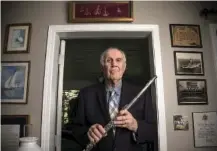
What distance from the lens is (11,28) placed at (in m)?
0.99

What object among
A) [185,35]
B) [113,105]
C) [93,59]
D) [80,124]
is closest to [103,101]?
[113,105]

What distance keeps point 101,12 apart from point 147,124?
23.9 inches

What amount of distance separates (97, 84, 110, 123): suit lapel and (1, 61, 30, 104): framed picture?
36 cm

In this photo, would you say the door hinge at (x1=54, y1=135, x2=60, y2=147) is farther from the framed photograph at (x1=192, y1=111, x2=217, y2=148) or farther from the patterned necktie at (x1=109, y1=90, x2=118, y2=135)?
the framed photograph at (x1=192, y1=111, x2=217, y2=148)

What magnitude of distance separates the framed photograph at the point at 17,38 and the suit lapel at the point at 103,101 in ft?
1.41

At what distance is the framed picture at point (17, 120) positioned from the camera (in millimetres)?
900

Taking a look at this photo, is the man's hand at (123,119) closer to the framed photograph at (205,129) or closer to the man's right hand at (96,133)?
the man's right hand at (96,133)

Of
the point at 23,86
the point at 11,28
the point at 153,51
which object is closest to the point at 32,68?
the point at 23,86

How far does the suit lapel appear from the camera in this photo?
2.80 ft

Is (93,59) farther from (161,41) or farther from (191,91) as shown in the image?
(191,91)

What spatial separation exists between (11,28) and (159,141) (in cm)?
95

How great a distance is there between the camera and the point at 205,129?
90 centimetres

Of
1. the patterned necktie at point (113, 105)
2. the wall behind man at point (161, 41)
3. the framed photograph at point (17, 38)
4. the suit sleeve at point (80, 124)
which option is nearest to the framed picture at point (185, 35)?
the wall behind man at point (161, 41)

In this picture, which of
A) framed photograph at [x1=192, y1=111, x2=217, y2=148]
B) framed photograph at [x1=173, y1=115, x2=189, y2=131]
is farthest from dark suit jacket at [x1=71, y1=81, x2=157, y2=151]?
framed photograph at [x1=192, y1=111, x2=217, y2=148]
